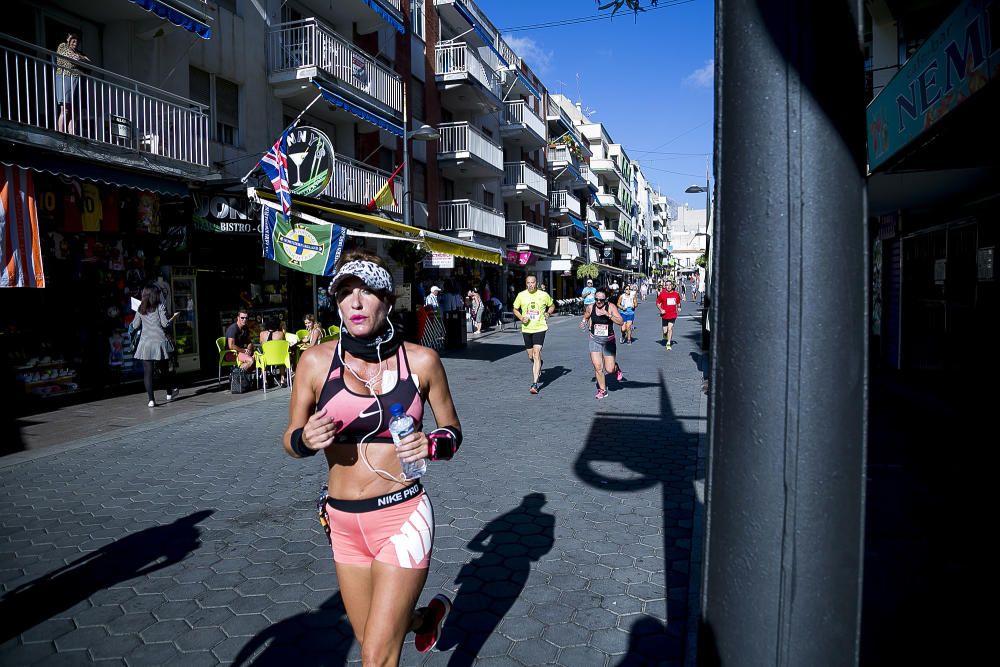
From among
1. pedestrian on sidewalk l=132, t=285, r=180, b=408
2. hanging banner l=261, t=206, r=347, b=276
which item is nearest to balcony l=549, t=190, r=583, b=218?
hanging banner l=261, t=206, r=347, b=276

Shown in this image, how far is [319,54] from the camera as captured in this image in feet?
52.4

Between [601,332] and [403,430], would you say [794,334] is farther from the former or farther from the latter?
[601,332]

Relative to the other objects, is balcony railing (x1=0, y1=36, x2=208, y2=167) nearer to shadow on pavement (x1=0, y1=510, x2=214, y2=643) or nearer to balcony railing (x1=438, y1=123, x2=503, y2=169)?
shadow on pavement (x1=0, y1=510, x2=214, y2=643)

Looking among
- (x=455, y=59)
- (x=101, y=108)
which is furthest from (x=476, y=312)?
(x=101, y=108)

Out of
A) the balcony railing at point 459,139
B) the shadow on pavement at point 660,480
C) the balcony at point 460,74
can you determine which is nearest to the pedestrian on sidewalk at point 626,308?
the shadow on pavement at point 660,480

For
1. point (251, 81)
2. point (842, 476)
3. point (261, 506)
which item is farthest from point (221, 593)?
point (251, 81)

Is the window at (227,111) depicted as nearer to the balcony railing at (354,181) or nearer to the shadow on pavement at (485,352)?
the balcony railing at (354,181)

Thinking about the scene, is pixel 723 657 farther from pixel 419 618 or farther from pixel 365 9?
pixel 365 9

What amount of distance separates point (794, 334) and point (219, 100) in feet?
50.1

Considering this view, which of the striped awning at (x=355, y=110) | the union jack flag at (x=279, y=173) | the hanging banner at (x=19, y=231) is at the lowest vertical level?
the hanging banner at (x=19, y=231)

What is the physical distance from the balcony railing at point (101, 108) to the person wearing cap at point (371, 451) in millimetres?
9004

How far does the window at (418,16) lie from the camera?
936 inches

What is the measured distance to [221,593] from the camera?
386cm

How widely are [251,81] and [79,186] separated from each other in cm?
562
